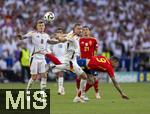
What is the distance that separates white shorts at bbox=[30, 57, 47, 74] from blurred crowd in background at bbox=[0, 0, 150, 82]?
13.1 meters

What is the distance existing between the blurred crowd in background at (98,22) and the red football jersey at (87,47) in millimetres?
13130

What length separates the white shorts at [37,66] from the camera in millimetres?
23562

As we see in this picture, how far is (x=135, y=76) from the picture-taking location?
129ft

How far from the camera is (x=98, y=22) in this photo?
42281mm

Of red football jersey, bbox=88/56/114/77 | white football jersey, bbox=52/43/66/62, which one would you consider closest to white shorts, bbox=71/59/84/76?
red football jersey, bbox=88/56/114/77

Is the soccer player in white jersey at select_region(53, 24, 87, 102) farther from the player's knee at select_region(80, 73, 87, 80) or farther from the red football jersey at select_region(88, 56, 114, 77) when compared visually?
the red football jersey at select_region(88, 56, 114, 77)

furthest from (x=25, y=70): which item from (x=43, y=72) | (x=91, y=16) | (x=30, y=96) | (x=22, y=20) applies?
(x=30, y=96)

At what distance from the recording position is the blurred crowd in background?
3794 centimetres

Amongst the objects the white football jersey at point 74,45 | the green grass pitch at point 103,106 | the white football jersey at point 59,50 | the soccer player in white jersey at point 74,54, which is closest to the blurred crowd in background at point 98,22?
the white football jersey at point 59,50

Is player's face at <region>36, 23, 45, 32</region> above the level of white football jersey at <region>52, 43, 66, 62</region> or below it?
above

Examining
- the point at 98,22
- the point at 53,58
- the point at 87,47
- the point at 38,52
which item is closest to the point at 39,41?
the point at 38,52

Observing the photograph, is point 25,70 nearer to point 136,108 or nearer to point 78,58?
point 78,58

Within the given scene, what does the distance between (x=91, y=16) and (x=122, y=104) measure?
21831 mm

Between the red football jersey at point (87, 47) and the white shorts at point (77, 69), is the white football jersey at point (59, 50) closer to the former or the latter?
the red football jersey at point (87, 47)
